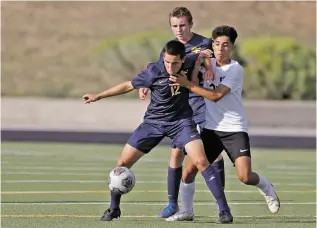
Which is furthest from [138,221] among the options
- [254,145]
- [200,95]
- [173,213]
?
[254,145]

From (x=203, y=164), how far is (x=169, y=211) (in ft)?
2.94

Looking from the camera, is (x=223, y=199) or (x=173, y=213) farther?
(x=173, y=213)

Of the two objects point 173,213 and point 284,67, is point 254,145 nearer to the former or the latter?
point 284,67

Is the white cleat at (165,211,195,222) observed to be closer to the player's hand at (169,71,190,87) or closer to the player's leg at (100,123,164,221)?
the player's leg at (100,123,164,221)

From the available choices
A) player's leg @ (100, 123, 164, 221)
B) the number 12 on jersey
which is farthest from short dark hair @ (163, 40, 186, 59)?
player's leg @ (100, 123, 164, 221)

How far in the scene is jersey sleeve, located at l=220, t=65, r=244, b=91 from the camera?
10.8 meters

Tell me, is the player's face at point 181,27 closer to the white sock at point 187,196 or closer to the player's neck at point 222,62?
the player's neck at point 222,62

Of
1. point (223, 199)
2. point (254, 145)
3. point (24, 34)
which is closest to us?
point (223, 199)

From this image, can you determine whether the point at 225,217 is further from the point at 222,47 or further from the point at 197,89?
the point at 222,47

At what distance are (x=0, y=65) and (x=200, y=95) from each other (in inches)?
1268

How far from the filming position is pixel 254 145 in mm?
23109

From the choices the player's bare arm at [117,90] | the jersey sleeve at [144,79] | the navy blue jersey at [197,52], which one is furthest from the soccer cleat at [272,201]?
the player's bare arm at [117,90]

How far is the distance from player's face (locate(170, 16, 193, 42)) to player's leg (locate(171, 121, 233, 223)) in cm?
113

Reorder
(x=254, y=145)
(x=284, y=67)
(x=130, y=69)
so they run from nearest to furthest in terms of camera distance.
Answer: (x=254, y=145) < (x=284, y=67) < (x=130, y=69)
